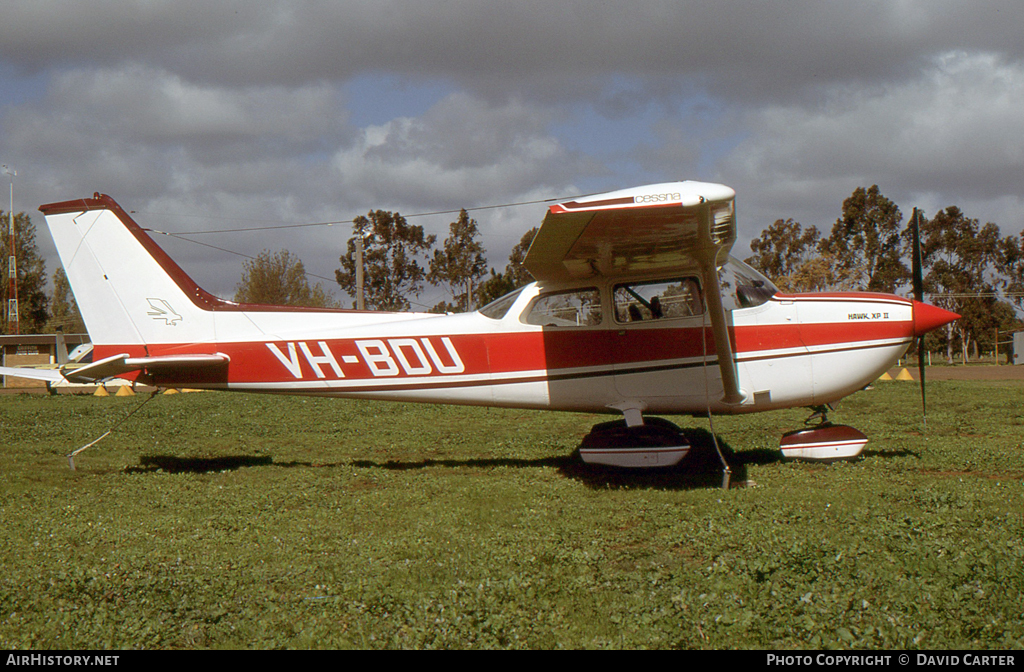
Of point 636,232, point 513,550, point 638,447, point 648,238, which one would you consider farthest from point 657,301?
point 513,550

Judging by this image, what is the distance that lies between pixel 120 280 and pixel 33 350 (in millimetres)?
51187

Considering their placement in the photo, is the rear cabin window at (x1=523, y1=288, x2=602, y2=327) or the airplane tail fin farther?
the airplane tail fin

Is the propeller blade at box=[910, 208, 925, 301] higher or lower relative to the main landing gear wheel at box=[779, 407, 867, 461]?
higher

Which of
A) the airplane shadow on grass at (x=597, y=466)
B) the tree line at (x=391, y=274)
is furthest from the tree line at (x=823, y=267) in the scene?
the airplane shadow on grass at (x=597, y=466)

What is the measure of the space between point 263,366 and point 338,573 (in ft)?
15.0

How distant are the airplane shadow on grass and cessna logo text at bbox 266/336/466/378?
126cm

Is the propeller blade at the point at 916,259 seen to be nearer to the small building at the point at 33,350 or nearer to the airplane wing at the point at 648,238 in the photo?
the airplane wing at the point at 648,238

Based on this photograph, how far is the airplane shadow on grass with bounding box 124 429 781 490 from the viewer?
24.4 feet

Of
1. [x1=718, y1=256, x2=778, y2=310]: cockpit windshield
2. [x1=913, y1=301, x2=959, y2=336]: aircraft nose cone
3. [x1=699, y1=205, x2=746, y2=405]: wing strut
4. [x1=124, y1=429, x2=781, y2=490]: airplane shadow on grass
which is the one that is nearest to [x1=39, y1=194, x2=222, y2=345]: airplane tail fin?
[x1=124, y1=429, x2=781, y2=490]: airplane shadow on grass

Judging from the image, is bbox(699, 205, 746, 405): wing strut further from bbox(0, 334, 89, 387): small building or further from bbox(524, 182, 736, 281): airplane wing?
bbox(0, 334, 89, 387): small building

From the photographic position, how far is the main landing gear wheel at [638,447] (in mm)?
7383

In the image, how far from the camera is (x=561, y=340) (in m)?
8.09

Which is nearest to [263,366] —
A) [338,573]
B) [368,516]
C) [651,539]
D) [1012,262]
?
[368,516]

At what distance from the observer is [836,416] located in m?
13.0
